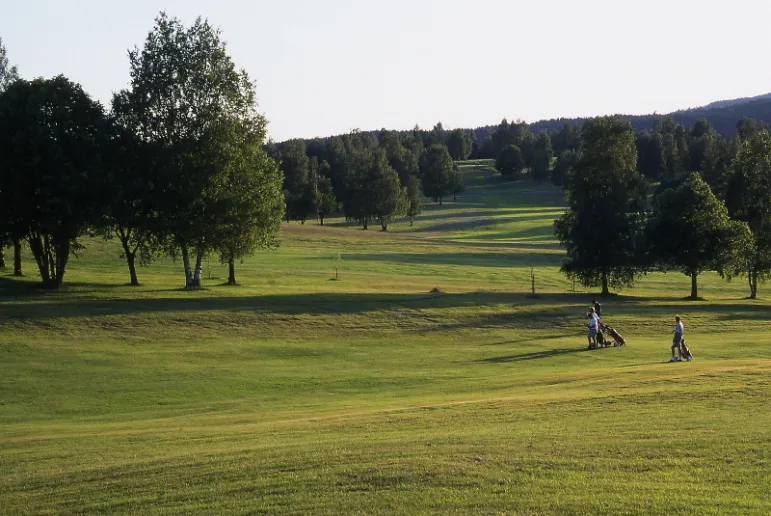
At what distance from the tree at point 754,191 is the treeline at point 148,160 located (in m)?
39.3

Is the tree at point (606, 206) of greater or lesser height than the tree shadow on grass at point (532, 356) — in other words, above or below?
above

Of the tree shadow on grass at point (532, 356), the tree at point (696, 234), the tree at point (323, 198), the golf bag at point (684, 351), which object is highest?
the tree at point (323, 198)

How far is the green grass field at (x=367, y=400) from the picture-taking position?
1351 cm

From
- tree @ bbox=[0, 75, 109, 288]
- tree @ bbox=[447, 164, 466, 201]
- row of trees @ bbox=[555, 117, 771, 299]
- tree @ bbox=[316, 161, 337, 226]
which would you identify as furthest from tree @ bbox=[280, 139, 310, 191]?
tree @ bbox=[0, 75, 109, 288]

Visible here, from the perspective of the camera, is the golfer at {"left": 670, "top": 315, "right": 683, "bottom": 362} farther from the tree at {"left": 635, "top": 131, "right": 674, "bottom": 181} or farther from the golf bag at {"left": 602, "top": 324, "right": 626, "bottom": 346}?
the tree at {"left": 635, "top": 131, "right": 674, "bottom": 181}

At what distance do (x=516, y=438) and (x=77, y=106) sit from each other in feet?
144

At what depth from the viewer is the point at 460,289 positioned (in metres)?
62.1

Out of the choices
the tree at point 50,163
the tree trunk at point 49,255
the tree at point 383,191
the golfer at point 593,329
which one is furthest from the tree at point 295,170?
the golfer at point 593,329

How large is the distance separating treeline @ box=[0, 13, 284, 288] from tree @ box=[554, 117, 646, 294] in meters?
23.4

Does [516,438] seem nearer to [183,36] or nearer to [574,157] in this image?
[183,36]

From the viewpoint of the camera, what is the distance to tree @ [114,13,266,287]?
52.8 meters

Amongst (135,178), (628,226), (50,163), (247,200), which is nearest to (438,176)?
(628,226)

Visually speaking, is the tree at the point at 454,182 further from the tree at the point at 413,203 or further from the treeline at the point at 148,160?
the treeline at the point at 148,160

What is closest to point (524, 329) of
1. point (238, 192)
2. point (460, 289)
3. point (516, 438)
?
point (460, 289)
